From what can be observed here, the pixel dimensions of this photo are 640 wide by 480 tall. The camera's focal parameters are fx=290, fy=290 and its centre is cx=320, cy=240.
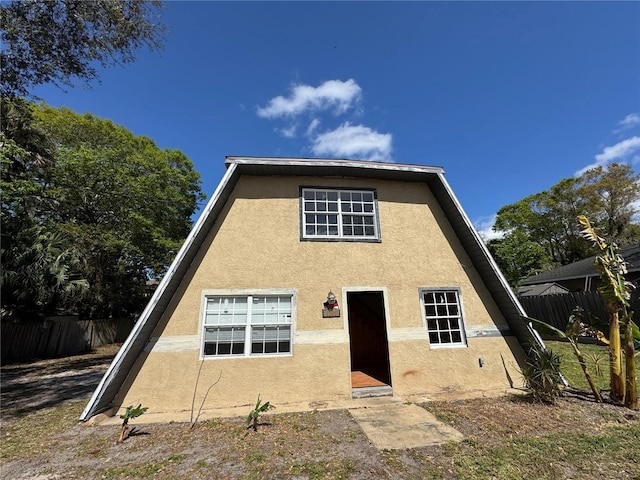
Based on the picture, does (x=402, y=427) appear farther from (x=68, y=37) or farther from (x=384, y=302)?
(x=68, y=37)

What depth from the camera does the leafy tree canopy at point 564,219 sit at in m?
26.6

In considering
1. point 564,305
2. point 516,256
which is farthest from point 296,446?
point 516,256

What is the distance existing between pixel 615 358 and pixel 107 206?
945 inches

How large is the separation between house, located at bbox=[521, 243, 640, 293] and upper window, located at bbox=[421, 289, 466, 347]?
1553cm

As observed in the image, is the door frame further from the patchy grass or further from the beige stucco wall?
the patchy grass

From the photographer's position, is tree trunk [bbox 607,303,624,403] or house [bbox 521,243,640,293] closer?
tree trunk [bbox 607,303,624,403]

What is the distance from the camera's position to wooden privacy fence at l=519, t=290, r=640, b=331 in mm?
12391

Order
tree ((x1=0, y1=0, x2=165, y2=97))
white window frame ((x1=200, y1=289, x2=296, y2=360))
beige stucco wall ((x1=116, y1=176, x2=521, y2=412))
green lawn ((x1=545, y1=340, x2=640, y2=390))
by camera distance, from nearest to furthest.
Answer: beige stucco wall ((x1=116, y1=176, x2=521, y2=412))
white window frame ((x1=200, y1=289, x2=296, y2=360))
green lawn ((x1=545, y1=340, x2=640, y2=390))
tree ((x1=0, y1=0, x2=165, y2=97))

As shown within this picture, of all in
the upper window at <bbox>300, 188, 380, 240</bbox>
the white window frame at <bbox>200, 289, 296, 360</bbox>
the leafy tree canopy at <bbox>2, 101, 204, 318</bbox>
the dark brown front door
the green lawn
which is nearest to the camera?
the white window frame at <bbox>200, 289, 296, 360</bbox>

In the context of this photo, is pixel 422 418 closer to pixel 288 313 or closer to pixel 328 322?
pixel 328 322

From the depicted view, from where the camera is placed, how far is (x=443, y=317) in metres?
7.39

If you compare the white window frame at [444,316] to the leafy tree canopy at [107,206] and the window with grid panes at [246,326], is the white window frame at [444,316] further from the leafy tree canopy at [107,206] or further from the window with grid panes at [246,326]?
the leafy tree canopy at [107,206]

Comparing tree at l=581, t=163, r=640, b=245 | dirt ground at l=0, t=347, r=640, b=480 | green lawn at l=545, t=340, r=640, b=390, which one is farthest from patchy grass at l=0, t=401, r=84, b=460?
tree at l=581, t=163, r=640, b=245

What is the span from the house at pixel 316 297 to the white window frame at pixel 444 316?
0.09 ft
